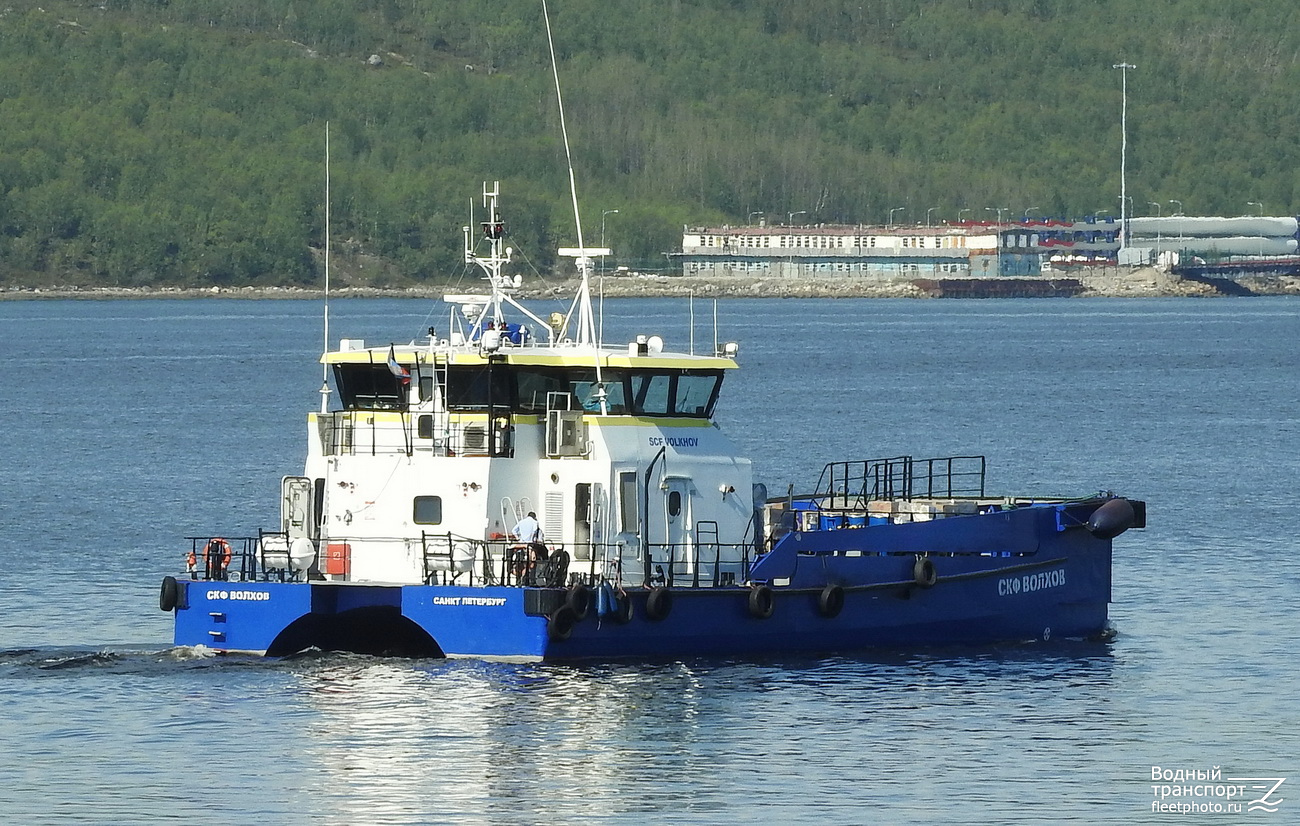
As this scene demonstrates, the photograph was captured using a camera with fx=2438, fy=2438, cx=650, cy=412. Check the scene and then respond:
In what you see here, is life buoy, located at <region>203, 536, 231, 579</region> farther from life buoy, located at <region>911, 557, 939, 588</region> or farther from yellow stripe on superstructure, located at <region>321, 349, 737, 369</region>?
life buoy, located at <region>911, 557, 939, 588</region>

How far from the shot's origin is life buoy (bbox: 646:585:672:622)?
2873 cm

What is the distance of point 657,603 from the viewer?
28766mm

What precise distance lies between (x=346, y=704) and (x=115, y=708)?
271 cm

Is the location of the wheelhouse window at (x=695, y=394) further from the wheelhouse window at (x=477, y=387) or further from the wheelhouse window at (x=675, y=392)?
the wheelhouse window at (x=477, y=387)


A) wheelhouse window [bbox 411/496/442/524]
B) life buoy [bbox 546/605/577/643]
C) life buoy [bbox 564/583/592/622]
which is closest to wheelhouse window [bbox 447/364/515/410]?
wheelhouse window [bbox 411/496/442/524]

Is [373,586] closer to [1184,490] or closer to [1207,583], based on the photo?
[1207,583]

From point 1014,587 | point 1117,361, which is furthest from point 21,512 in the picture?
point 1117,361

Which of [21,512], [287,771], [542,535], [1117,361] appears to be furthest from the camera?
[1117,361]

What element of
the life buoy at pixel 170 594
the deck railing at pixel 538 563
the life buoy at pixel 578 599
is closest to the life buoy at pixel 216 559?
the deck railing at pixel 538 563

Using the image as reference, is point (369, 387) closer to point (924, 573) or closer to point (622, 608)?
point (622, 608)

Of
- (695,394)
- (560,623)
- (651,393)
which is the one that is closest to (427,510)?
(560,623)

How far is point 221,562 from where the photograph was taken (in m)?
29.9

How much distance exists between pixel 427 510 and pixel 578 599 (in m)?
2.45

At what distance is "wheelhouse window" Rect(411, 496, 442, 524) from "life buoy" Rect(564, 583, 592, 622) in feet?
6.97
